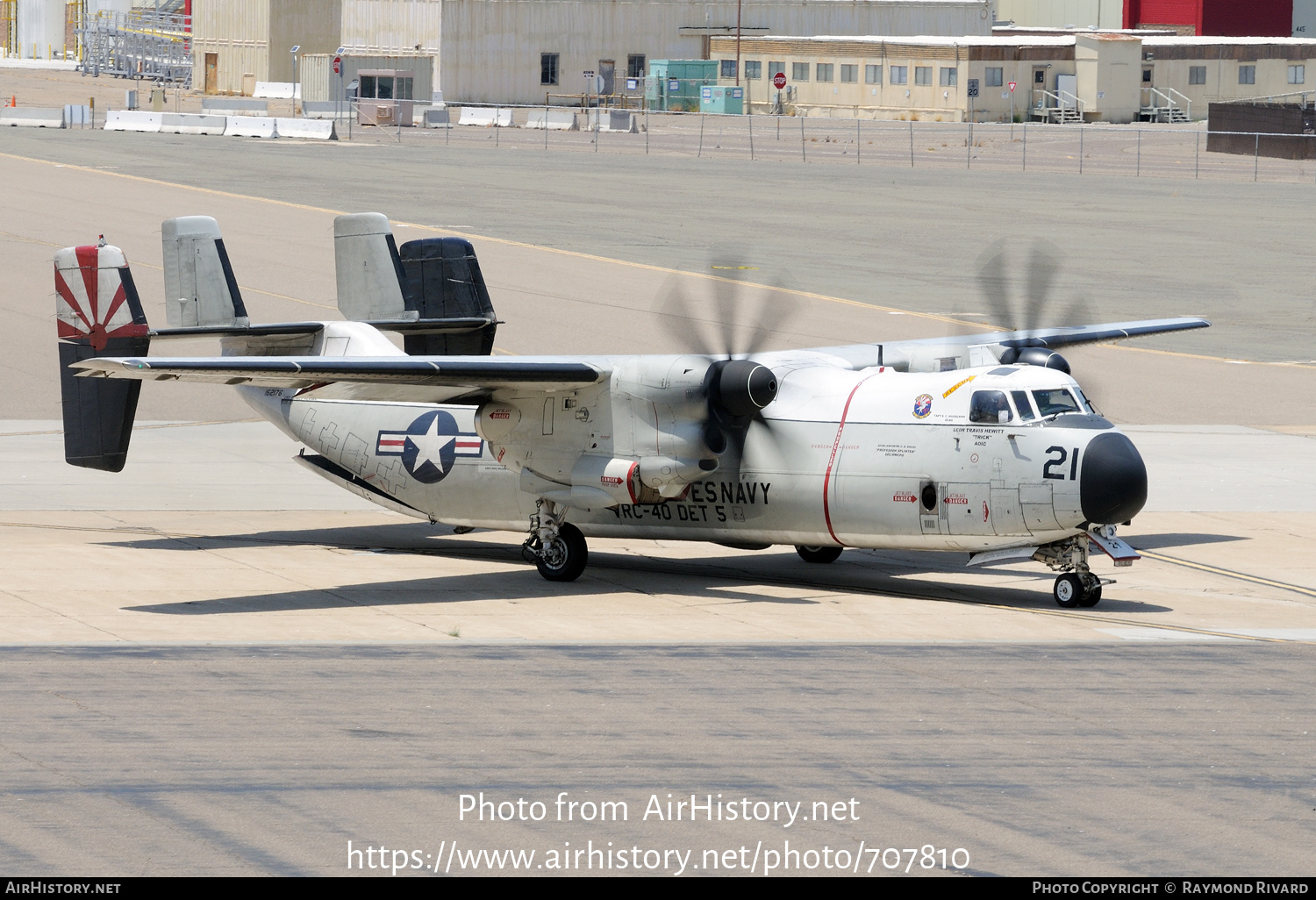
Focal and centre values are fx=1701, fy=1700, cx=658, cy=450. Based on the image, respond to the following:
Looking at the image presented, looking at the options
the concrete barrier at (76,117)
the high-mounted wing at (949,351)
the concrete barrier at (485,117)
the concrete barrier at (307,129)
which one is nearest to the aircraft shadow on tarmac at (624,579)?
the high-mounted wing at (949,351)

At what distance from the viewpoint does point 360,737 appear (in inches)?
647

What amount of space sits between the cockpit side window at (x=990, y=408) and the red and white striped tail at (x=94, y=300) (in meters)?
12.9

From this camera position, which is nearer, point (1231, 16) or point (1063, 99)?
point (1063, 99)

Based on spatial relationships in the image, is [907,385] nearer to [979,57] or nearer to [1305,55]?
[979,57]

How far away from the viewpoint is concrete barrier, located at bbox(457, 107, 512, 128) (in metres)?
121

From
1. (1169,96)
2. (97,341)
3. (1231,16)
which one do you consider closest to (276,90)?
(1169,96)

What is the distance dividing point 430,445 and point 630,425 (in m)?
4.03

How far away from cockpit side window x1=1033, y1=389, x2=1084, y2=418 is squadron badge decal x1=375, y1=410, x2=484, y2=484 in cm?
875

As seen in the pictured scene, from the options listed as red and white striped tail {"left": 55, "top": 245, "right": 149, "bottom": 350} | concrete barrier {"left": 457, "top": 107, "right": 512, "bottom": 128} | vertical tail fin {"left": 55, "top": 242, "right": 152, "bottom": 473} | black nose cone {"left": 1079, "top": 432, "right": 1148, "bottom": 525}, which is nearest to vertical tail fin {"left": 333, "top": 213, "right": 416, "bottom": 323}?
vertical tail fin {"left": 55, "top": 242, "right": 152, "bottom": 473}

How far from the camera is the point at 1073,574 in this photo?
77.8 ft

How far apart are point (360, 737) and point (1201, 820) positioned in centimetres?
774

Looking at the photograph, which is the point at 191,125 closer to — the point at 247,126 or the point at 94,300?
the point at 247,126

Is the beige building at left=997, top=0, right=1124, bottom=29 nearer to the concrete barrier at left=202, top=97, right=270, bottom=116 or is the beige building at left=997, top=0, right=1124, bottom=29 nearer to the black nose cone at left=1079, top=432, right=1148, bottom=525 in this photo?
the concrete barrier at left=202, top=97, right=270, bottom=116
